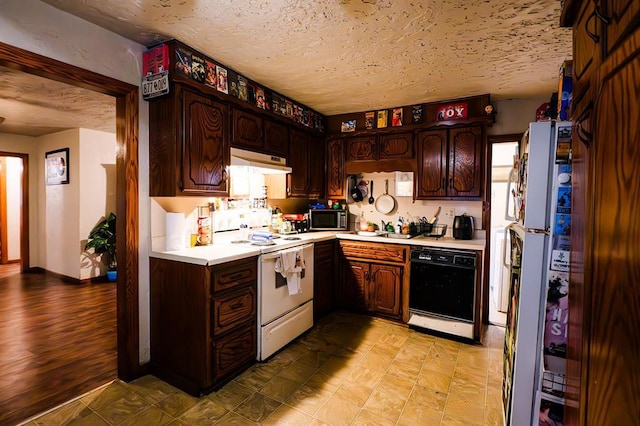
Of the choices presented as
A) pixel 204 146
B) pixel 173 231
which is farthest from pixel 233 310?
pixel 204 146

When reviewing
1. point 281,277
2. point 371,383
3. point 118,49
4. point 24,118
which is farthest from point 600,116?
point 24,118

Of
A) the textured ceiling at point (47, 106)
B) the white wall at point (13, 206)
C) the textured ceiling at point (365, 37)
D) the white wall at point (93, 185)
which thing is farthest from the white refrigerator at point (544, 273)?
the white wall at point (13, 206)

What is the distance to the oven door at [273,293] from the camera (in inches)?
98.5

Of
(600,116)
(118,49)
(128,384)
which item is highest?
(118,49)

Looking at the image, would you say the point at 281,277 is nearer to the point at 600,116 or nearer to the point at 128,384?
the point at 128,384

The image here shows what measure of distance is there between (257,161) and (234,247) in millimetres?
824

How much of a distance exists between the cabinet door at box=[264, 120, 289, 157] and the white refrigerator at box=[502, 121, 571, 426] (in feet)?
Result: 7.46

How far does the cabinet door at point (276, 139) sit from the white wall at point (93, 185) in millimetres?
3447

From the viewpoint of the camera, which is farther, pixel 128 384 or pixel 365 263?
pixel 365 263

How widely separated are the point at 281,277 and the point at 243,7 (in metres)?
1.99

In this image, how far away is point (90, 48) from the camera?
1.95 m

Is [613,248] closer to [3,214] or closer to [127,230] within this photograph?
[127,230]

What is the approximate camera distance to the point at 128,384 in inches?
87.5

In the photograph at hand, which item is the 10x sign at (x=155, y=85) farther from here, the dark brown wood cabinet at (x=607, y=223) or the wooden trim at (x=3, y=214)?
the wooden trim at (x=3, y=214)
